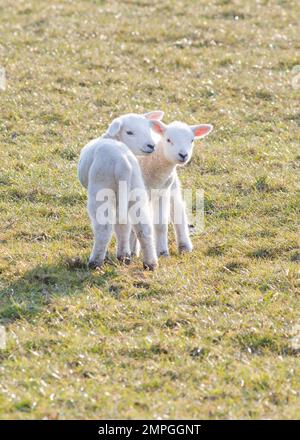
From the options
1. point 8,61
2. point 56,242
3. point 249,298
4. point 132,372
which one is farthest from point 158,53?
point 132,372

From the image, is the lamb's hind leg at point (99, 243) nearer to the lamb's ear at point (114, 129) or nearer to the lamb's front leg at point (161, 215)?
the lamb's front leg at point (161, 215)

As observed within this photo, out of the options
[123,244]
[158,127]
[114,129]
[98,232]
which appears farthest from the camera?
[158,127]

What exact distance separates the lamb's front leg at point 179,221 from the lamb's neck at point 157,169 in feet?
0.87

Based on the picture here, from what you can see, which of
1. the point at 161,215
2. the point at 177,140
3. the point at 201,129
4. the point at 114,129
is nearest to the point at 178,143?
the point at 177,140

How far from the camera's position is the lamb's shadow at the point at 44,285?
27.9 feet

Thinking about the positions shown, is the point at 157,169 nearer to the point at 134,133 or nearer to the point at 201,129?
the point at 134,133

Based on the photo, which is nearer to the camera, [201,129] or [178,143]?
[178,143]

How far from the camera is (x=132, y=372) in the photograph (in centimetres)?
746

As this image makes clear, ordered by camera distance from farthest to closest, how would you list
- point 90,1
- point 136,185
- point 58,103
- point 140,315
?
1. point 90,1
2. point 58,103
3. point 136,185
4. point 140,315

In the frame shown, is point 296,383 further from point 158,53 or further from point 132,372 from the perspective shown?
point 158,53

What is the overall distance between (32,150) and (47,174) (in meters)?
0.91

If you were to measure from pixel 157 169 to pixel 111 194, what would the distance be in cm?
86

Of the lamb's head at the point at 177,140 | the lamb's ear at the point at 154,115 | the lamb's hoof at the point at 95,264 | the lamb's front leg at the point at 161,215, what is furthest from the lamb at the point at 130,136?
the lamb's hoof at the point at 95,264

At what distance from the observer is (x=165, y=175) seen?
10008 millimetres
